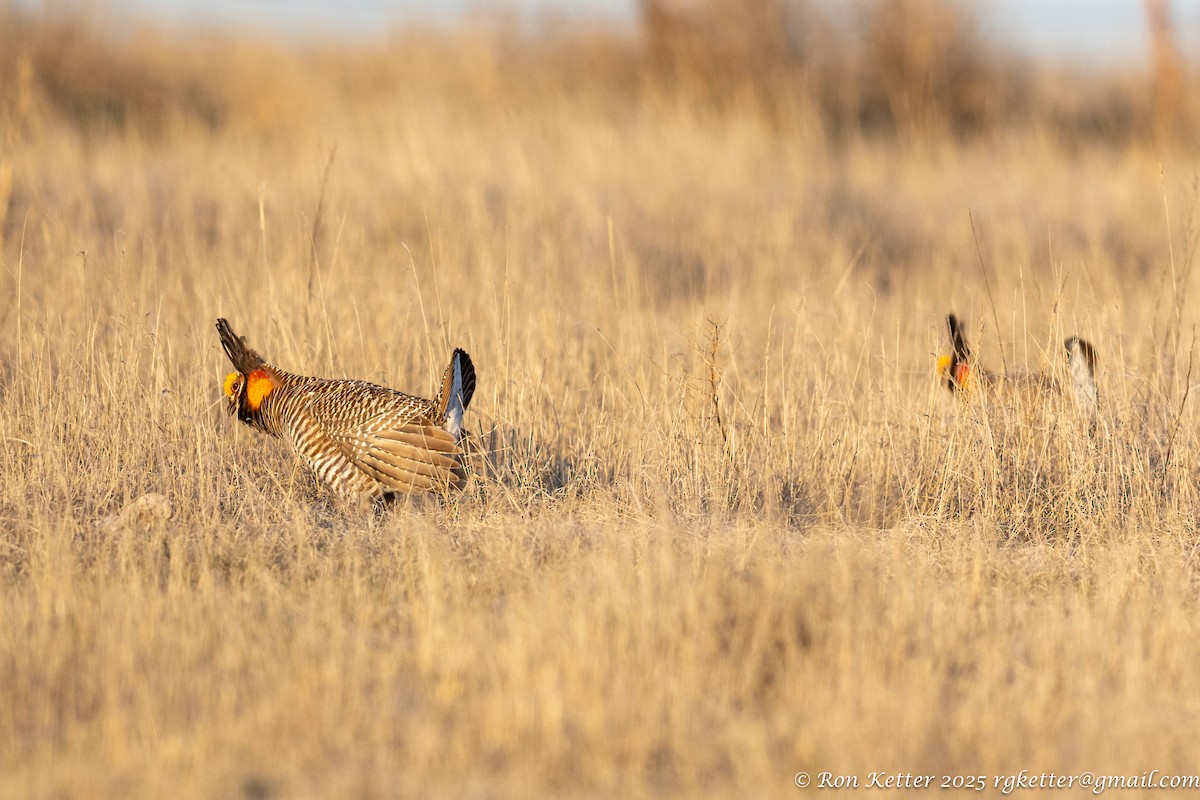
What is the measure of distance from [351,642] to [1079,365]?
3.69 metres

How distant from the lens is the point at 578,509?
189 inches

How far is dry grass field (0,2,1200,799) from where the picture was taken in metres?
3.05

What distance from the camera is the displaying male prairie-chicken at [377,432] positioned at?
4.75 metres

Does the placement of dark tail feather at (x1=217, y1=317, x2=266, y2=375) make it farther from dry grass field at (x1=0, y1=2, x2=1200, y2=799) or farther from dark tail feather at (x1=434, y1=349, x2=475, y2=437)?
dark tail feather at (x1=434, y1=349, x2=475, y2=437)

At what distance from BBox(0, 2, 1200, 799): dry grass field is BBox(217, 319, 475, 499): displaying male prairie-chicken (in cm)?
18

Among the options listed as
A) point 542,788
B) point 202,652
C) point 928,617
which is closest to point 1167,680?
point 928,617

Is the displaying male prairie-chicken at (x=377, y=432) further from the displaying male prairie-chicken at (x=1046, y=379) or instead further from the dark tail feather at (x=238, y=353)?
the displaying male prairie-chicken at (x=1046, y=379)

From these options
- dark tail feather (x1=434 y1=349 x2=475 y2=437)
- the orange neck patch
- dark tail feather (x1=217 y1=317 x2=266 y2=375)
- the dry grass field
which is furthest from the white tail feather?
dark tail feather (x1=217 y1=317 x2=266 y2=375)

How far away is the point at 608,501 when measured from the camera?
189 inches

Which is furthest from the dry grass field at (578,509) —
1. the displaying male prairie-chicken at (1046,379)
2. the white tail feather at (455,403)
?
the white tail feather at (455,403)

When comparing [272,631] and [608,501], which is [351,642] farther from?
[608,501]

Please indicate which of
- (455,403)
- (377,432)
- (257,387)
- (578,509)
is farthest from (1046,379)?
(257,387)

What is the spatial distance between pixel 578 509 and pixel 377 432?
823mm

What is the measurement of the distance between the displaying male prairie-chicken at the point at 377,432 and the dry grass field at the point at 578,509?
180 mm
